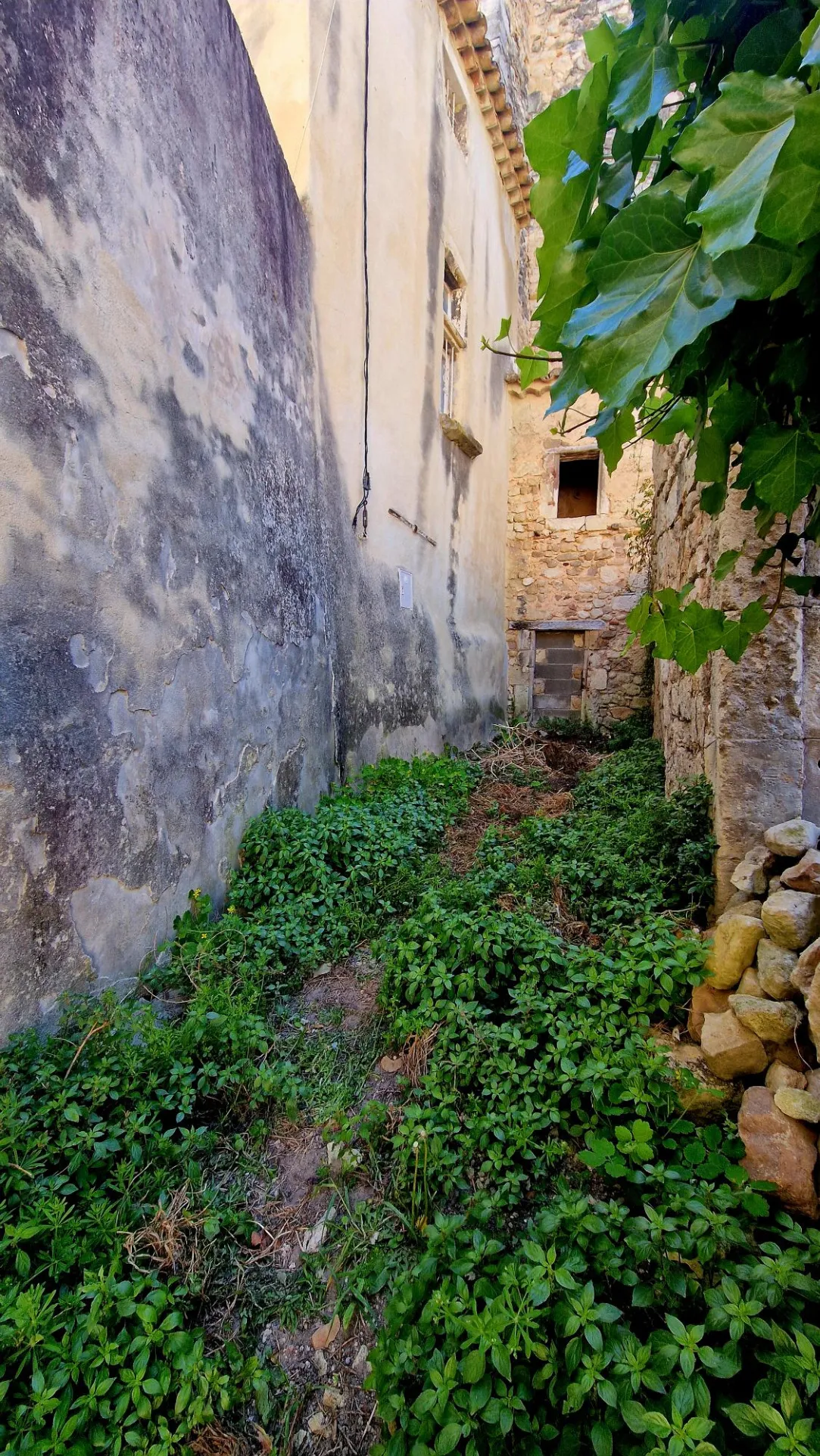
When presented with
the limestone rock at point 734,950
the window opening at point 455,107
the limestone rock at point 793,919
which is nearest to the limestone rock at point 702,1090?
the limestone rock at point 734,950

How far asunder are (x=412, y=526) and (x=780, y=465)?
4656 mm

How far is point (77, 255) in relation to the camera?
2.02m

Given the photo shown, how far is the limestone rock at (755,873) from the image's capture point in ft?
6.50

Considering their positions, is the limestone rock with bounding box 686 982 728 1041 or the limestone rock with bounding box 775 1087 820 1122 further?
the limestone rock with bounding box 686 982 728 1041

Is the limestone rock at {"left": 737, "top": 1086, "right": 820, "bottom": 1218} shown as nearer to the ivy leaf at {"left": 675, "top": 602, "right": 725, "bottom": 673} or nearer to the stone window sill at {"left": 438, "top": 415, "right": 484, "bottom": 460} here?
the ivy leaf at {"left": 675, "top": 602, "right": 725, "bottom": 673}

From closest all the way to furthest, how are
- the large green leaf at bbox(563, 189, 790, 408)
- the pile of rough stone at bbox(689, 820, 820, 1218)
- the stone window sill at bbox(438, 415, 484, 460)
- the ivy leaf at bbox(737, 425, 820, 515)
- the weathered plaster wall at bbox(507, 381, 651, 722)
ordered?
the large green leaf at bbox(563, 189, 790, 408)
the ivy leaf at bbox(737, 425, 820, 515)
the pile of rough stone at bbox(689, 820, 820, 1218)
the stone window sill at bbox(438, 415, 484, 460)
the weathered plaster wall at bbox(507, 381, 651, 722)

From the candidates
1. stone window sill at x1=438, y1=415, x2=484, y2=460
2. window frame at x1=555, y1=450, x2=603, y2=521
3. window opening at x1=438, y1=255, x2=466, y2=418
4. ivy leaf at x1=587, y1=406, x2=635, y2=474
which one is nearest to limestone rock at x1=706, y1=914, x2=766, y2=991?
ivy leaf at x1=587, y1=406, x2=635, y2=474

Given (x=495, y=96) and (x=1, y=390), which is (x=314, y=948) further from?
(x=495, y=96)

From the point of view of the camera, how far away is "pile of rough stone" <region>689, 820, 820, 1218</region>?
1.42m

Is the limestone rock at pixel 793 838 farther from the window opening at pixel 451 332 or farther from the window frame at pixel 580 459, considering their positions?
the window frame at pixel 580 459

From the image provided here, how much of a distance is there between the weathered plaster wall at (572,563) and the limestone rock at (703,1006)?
21.2 ft

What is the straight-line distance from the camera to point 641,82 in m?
0.82

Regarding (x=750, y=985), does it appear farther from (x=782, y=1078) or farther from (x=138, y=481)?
(x=138, y=481)

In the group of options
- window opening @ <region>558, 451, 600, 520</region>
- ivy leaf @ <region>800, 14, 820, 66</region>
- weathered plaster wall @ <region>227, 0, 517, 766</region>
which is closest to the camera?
ivy leaf @ <region>800, 14, 820, 66</region>
